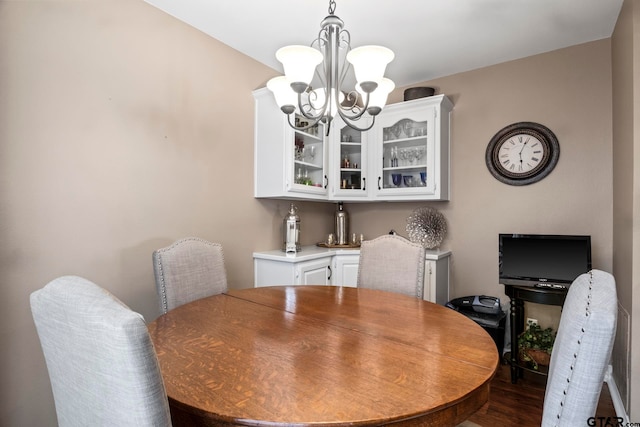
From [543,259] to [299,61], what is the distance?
2.23 metres

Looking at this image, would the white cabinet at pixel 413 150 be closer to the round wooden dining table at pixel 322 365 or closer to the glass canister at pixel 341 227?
the glass canister at pixel 341 227

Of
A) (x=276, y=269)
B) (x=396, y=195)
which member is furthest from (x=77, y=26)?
(x=396, y=195)

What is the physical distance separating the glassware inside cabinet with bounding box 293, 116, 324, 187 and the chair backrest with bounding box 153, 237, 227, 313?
3.68 feet

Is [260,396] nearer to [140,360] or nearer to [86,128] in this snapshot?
[140,360]

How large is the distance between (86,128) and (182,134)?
1.97 feet

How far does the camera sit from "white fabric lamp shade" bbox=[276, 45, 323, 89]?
1476 mm

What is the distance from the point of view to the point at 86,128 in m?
1.84

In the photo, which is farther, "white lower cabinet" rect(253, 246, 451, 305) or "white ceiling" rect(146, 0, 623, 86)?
"white lower cabinet" rect(253, 246, 451, 305)

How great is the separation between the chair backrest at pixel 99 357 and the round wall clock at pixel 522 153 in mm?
3044

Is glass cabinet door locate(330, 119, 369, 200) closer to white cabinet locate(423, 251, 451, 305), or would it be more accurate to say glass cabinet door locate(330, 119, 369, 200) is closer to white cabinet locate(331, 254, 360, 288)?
white cabinet locate(331, 254, 360, 288)

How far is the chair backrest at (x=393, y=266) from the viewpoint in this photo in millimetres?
2094

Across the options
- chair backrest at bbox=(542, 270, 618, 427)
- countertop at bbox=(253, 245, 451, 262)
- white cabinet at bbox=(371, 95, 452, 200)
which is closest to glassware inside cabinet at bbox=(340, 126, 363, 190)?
white cabinet at bbox=(371, 95, 452, 200)

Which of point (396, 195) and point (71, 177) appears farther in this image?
point (396, 195)

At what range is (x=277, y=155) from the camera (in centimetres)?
280
